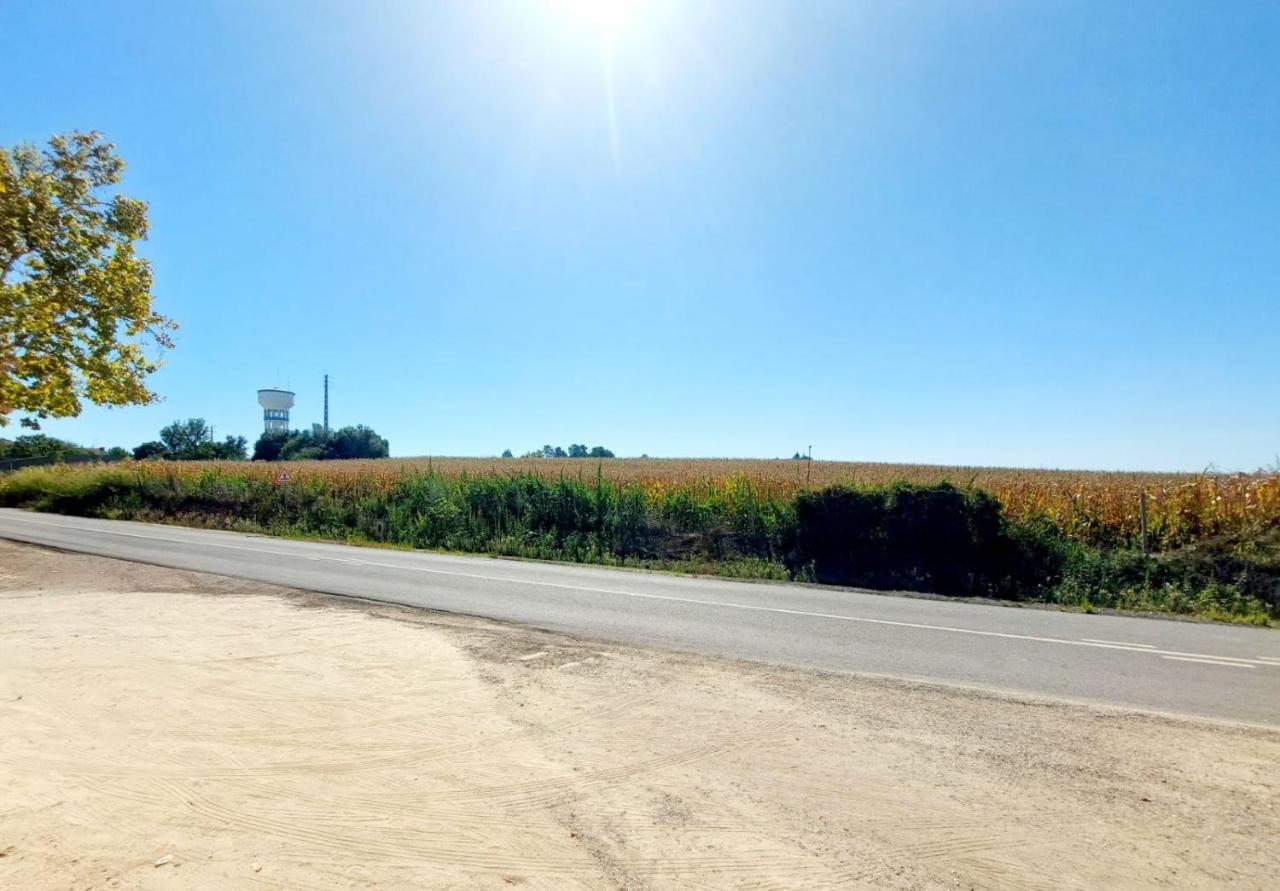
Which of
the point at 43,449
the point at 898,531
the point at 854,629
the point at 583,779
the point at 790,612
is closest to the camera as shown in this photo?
the point at 583,779

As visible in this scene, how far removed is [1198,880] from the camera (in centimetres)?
349

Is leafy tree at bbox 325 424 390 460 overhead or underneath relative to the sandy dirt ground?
overhead

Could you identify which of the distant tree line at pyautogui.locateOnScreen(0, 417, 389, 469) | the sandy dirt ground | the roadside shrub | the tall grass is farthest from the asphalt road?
the distant tree line at pyautogui.locateOnScreen(0, 417, 389, 469)

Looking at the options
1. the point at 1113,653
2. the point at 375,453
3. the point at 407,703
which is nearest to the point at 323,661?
the point at 407,703

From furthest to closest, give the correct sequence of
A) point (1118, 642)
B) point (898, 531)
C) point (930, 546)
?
point (898, 531)
point (930, 546)
point (1118, 642)

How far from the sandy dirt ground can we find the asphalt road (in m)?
1.00

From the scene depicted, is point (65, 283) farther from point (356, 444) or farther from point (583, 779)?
point (356, 444)

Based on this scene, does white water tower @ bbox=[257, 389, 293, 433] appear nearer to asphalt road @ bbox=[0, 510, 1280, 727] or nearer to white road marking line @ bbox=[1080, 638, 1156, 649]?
asphalt road @ bbox=[0, 510, 1280, 727]

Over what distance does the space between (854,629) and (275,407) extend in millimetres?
100160

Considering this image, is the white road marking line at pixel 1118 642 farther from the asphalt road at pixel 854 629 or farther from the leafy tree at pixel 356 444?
the leafy tree at pixel 356 444

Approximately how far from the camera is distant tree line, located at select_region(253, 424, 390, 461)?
3423 inches

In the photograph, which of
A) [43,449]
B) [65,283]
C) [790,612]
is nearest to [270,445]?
[43,449]

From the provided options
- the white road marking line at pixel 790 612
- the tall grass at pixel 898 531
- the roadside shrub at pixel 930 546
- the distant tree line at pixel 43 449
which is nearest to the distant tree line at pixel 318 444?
the distant tree line at pixel 43 449

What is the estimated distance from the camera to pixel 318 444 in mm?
88812
